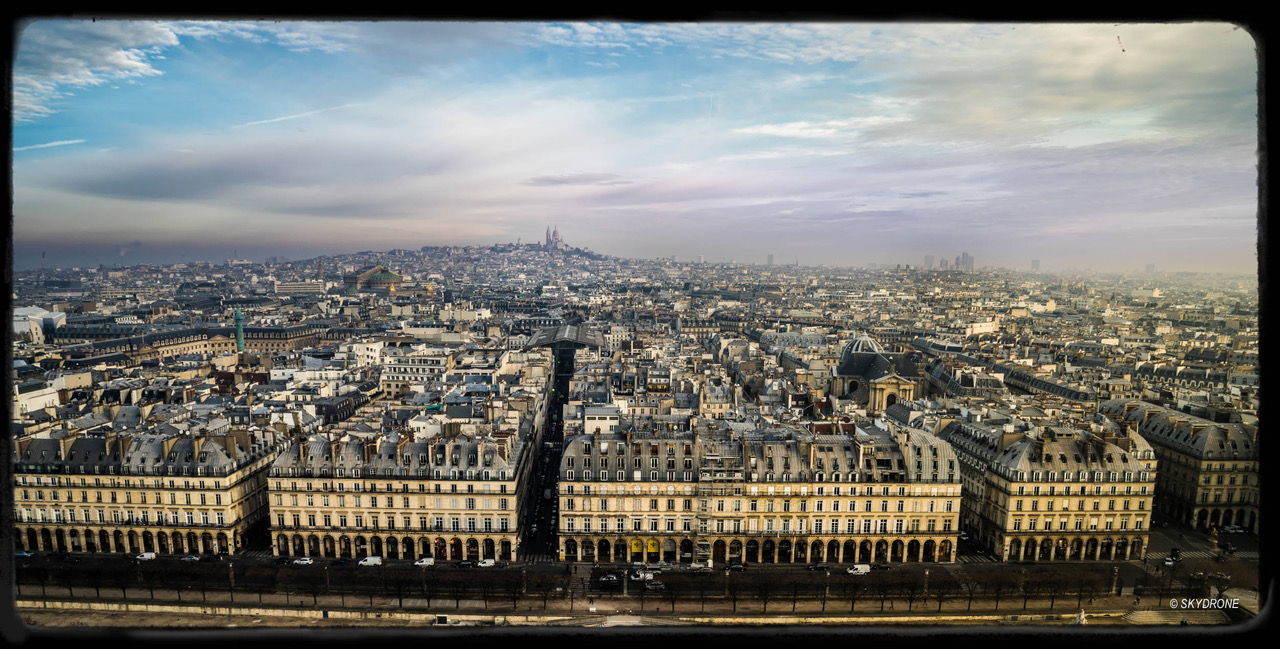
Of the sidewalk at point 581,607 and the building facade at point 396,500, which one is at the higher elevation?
the building facade at point 396,500

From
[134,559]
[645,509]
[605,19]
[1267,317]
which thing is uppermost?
[605,19]

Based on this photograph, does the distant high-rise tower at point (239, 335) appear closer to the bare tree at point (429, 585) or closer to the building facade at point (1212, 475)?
the bare tree at point (429, 585)

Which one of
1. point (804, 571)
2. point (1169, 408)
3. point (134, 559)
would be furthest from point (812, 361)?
point (134, 559)

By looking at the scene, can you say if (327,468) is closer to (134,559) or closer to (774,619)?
(134,559)

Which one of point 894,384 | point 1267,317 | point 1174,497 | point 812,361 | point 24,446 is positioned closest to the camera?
point 1267,317

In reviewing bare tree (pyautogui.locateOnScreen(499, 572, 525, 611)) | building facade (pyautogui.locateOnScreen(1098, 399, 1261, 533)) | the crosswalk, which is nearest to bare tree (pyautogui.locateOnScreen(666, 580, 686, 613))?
bare tree (pyautogui.locateOnScreen(499, 572, 525, 611))

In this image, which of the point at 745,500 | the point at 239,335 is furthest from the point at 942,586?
the point at 239,335

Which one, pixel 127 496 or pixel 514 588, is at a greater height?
pixel 127 496

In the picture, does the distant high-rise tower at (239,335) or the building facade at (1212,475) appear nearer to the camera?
the building facade at (1212,475)

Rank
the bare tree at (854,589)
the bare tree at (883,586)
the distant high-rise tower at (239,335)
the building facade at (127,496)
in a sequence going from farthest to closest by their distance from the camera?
the distant high-rise tower at (239,335)
the building facade at (127,496)
the bare tree at (883,586)
the bare tree at (854,589)

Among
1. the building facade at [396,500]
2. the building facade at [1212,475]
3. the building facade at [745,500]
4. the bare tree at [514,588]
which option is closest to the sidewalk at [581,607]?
the bare tree at [514,588]

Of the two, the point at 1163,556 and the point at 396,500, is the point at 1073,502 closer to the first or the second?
the point at 1163,556
